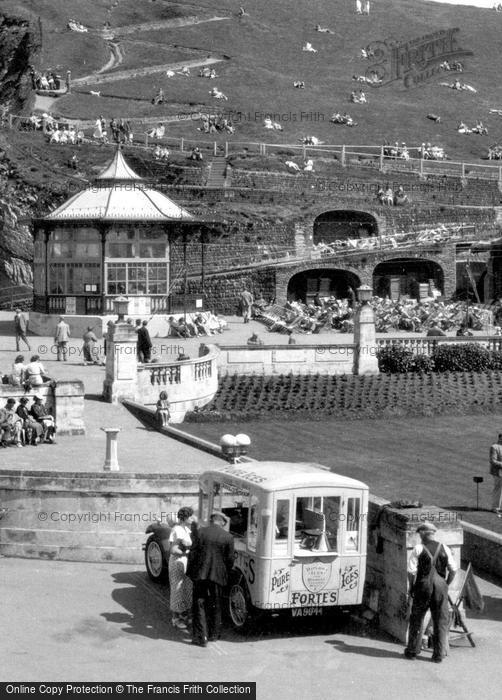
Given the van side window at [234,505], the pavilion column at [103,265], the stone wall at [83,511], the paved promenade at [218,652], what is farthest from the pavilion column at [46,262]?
the van side window at [234,505]

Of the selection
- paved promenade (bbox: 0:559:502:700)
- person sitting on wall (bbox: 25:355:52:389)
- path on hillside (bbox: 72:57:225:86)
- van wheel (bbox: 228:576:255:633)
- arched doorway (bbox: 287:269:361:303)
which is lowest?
paved promenade (bbox: 0:559:502:700)

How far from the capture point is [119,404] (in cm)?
3209

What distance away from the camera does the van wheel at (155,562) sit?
18.0 meters

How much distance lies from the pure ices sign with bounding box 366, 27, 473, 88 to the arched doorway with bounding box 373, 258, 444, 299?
41046 mm

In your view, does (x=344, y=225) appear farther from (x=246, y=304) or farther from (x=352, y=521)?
(x=352, y=521)

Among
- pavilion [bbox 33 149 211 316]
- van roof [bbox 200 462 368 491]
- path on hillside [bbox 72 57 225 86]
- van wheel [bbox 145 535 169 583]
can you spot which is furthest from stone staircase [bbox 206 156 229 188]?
van roof [bbox 200 462 368 491]

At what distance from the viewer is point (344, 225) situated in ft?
215

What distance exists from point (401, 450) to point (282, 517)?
48.9 feet

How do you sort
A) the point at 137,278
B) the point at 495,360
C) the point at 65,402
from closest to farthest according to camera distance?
the point at 65,402
the point at 495,360
the point at 137,278

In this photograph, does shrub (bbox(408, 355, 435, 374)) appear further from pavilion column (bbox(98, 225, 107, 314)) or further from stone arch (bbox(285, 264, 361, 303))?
stone arch (bbox(285, 264, 361, 303))

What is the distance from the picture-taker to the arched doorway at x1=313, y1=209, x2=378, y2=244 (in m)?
65.2

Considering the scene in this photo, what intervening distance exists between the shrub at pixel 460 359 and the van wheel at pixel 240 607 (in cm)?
2442

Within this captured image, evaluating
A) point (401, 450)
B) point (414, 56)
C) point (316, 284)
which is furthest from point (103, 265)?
point (414, 56)

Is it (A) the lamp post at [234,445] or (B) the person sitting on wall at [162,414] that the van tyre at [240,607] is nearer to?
(A) the lamp post at [234,445]
